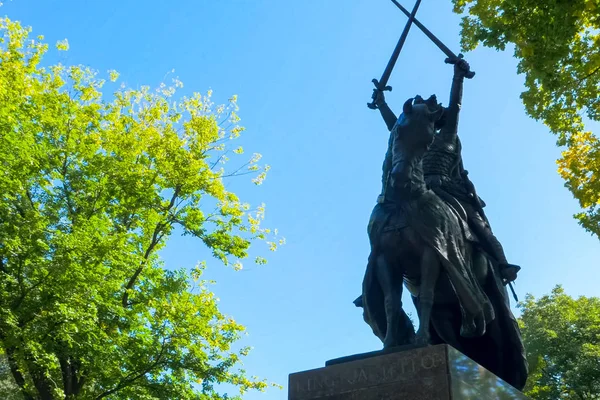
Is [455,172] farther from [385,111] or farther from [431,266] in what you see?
[431,266]

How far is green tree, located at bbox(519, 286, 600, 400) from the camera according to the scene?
89.5 feet

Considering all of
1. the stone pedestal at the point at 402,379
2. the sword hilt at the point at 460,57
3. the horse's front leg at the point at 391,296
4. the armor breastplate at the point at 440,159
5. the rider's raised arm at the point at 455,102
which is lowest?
the stone pedestal at the point at 402,379

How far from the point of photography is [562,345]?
29.8 meters

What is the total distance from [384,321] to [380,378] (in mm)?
1359

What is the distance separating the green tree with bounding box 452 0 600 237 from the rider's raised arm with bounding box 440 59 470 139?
4.93 feet

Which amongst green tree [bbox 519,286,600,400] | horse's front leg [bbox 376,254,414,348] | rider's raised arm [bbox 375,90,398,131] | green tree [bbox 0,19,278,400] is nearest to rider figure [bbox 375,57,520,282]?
rider's raised arm [bbox 375,90,398,131]

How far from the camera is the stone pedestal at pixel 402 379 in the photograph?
525cm

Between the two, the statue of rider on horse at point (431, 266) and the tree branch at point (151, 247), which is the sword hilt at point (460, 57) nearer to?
the statue of rider on horse at point (431, 266)

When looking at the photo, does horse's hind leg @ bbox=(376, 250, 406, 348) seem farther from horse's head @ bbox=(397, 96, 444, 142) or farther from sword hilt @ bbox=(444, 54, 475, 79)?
sword hilt @ bbox=(444, 54, 475, 79)

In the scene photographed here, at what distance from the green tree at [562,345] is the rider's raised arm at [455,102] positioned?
1951 cm

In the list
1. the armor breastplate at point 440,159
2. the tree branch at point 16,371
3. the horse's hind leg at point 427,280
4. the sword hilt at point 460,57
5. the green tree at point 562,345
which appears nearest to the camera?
the horse's hind leg at point 427,280

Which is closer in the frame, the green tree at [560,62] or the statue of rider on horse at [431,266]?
the statue of rider on horse at [431,266]

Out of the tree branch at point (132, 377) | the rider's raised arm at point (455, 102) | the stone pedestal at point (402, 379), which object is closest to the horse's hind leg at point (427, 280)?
the stone pedestal at point (402, 379)

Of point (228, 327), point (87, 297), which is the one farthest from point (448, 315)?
point (228, 327)
